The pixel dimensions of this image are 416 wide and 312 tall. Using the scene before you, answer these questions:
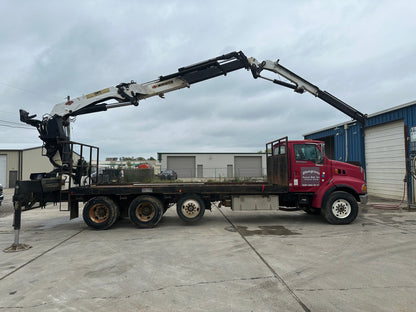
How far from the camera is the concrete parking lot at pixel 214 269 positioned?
11.7 feet

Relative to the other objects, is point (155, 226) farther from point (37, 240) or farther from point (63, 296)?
point (63, 296)

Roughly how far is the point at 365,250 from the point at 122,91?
838cm

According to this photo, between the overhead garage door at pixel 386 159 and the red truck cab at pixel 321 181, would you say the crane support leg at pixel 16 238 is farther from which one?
the overhead garage door at pixel 386 159

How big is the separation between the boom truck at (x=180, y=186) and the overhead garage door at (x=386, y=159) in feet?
23.8

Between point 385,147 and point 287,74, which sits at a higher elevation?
point 287,74

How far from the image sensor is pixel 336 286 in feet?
13.0

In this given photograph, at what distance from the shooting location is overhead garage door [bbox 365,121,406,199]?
13.8m

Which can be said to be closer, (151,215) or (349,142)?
(151,215)

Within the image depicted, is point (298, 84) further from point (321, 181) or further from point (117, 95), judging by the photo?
point (117, 95)

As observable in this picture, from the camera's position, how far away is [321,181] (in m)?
8.48

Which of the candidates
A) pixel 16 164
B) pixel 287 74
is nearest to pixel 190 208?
pixel 287 74

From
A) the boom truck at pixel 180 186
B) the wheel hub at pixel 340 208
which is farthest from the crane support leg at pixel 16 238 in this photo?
the wheel hub at pixel 340 208

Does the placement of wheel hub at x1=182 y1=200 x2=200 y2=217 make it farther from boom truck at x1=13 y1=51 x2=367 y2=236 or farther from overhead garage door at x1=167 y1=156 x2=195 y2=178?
overhead garage door at x1=167 y1=156 x2=195 y2=178

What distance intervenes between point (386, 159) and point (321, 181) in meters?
8.97
